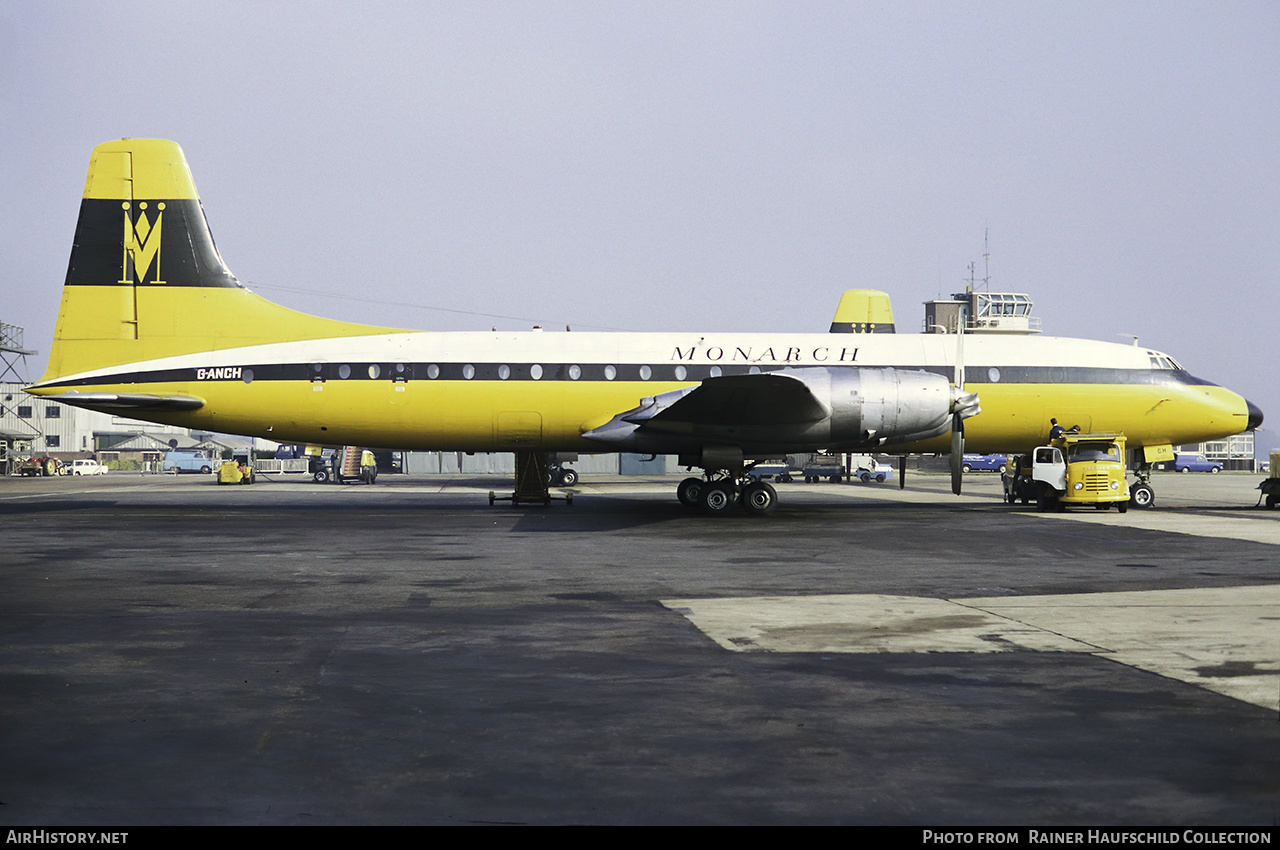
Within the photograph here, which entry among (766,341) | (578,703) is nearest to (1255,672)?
(578,703)

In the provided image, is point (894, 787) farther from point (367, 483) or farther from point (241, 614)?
point (367, 483)

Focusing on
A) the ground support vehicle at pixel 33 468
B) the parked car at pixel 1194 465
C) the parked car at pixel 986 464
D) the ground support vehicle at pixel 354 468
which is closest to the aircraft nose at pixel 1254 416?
the ground support vehicle at pixel 354 468

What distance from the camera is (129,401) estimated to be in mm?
26422

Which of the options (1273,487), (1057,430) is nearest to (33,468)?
(1057,430)

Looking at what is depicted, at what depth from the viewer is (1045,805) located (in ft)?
16.8

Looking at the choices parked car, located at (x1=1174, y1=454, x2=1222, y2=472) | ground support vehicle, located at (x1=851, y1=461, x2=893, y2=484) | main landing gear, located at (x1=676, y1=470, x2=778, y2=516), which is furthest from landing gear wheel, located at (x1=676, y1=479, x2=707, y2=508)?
parked car, located at (x1=1174, y1=454, x2=1222, y2=472)

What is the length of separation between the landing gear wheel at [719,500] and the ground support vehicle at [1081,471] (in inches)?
351

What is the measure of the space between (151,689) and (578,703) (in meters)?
3.17

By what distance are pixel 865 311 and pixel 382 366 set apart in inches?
1026

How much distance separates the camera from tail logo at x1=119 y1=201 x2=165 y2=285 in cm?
2753

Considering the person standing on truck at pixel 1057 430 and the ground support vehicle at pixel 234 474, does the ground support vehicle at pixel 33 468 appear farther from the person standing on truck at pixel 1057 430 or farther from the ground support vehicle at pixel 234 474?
the person standing on truck at pixel 1057 430

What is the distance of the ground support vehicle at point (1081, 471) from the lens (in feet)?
92.3

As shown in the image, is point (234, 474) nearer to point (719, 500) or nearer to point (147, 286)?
point (147, 286)

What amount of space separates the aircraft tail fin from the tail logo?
2849 cm
